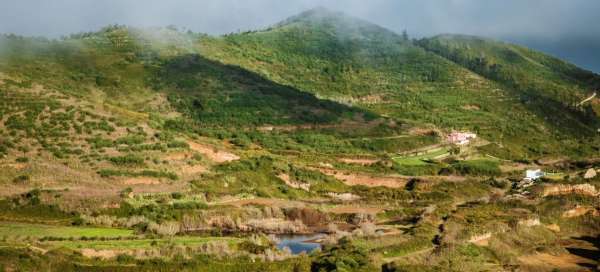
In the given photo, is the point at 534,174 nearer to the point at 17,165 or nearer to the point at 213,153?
the point at 213,153

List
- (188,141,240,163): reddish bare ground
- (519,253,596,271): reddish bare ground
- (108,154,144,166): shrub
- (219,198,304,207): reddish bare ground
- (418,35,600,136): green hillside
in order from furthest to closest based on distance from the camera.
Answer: (418,35,600,136): green hillside
(188,141,240,163): reddish bare ground
(108,154,144,166): shrub
(219,198,304,207): reddish bare ground
(519,253,596,271): reddish bare ground

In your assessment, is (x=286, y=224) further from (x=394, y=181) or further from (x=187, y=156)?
(x=394, y=181)

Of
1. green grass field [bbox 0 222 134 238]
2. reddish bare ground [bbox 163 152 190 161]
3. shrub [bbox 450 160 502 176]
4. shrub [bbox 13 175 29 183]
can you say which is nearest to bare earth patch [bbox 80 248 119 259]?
green grass field [bbox 0 222 134 238]

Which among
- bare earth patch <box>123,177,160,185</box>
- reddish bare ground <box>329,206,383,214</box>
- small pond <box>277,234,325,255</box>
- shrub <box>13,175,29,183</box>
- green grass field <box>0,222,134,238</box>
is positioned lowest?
reddish bare ground <box>329,206,383,214</box>

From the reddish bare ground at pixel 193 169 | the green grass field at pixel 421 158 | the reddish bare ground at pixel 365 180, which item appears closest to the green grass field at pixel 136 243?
the reddish bare ground at pixel 193 169

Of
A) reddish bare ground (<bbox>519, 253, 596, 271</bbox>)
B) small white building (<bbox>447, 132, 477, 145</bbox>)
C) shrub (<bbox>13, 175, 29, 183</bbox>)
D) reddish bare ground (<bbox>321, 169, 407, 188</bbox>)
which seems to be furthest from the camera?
small white building (<bbox>447, 132, 477, 145</bbox>)

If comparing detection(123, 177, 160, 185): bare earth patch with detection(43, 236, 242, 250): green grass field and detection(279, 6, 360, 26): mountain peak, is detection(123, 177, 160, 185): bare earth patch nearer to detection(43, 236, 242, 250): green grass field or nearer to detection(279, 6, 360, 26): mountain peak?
detection(43, 236, 242, 250): green grass field

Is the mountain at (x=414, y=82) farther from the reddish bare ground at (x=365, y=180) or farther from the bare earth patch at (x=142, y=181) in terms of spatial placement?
the bare earth patch at (x=142, y=181)
